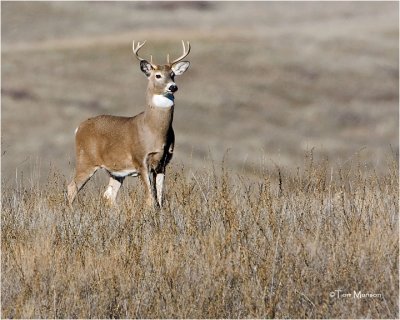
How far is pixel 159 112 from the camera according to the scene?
10641 mm

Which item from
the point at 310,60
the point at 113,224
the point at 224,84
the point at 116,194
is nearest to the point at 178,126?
the point at 224,84

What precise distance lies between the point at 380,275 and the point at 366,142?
25.6m

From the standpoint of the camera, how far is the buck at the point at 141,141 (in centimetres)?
1045

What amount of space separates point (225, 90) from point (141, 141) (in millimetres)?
29909

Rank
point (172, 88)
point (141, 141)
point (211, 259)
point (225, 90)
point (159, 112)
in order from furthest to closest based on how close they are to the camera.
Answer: point (225, 90) → point (159, 112) → point (141, 141) → point (172, 88) → point (211, 259)

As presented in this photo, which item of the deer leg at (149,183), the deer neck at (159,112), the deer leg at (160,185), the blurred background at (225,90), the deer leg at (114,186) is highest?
the deer neck at (159,112)

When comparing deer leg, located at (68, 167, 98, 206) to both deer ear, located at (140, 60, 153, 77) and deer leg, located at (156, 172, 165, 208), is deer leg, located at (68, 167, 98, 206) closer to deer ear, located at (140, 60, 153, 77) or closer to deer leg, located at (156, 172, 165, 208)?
deer leg, located at (156, 172, 165, 208)

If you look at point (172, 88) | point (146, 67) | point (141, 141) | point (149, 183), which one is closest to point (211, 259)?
point (149, 183)

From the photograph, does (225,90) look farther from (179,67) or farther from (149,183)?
(149,183)

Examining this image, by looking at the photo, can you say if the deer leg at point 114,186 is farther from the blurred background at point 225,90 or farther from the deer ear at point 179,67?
the blurred background at point 225,90

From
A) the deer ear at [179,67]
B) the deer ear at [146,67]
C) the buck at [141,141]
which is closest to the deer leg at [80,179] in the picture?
the buck at [141,141]

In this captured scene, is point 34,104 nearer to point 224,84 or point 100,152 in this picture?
point 224,84

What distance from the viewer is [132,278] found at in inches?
268

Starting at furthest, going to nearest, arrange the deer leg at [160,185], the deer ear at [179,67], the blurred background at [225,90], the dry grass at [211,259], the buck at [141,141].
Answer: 1. the blurred background at [225,90]
2. the deer ear at [179,67]
3. the buck at [141,141]
4. the deer leg at [160,185]
5. the dry grass at [211,259]
